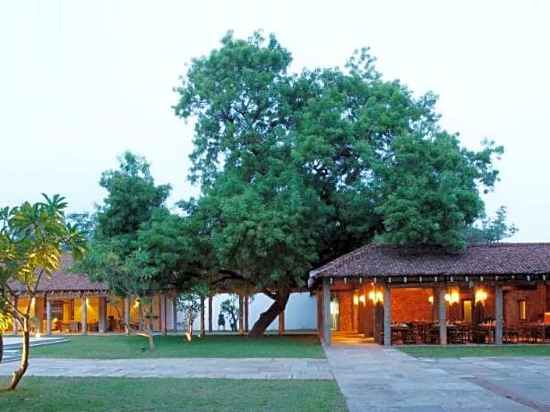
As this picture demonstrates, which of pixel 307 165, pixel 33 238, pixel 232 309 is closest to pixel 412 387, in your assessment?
pixel 33 238

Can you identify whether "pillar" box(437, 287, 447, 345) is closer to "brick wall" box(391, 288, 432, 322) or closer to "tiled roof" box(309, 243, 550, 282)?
"tiled roof" box(309, 243, 550, 282)

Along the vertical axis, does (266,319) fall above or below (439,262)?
below

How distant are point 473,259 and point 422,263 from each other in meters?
1.89

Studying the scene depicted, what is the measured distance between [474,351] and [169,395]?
12063mm

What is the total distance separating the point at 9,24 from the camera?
615 inches

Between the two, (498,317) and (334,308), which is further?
(334,308)

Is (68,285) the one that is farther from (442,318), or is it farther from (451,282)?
(451,282)

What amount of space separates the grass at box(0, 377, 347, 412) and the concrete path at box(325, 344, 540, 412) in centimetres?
53

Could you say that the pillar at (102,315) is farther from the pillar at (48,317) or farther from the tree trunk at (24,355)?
the tree trunk at (24,355)


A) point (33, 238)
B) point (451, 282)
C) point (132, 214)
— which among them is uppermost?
point (132, 214)

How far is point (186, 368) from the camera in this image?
16312 millimetres

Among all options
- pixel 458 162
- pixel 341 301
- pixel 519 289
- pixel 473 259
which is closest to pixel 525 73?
pixel 458 162

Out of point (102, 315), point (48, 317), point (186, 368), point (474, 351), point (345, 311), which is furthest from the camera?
point (345, 311)

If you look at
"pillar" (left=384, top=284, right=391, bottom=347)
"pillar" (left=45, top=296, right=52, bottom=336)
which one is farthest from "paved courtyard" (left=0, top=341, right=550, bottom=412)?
"pillar" (left=45, top=296, right=52, bottom=336)
